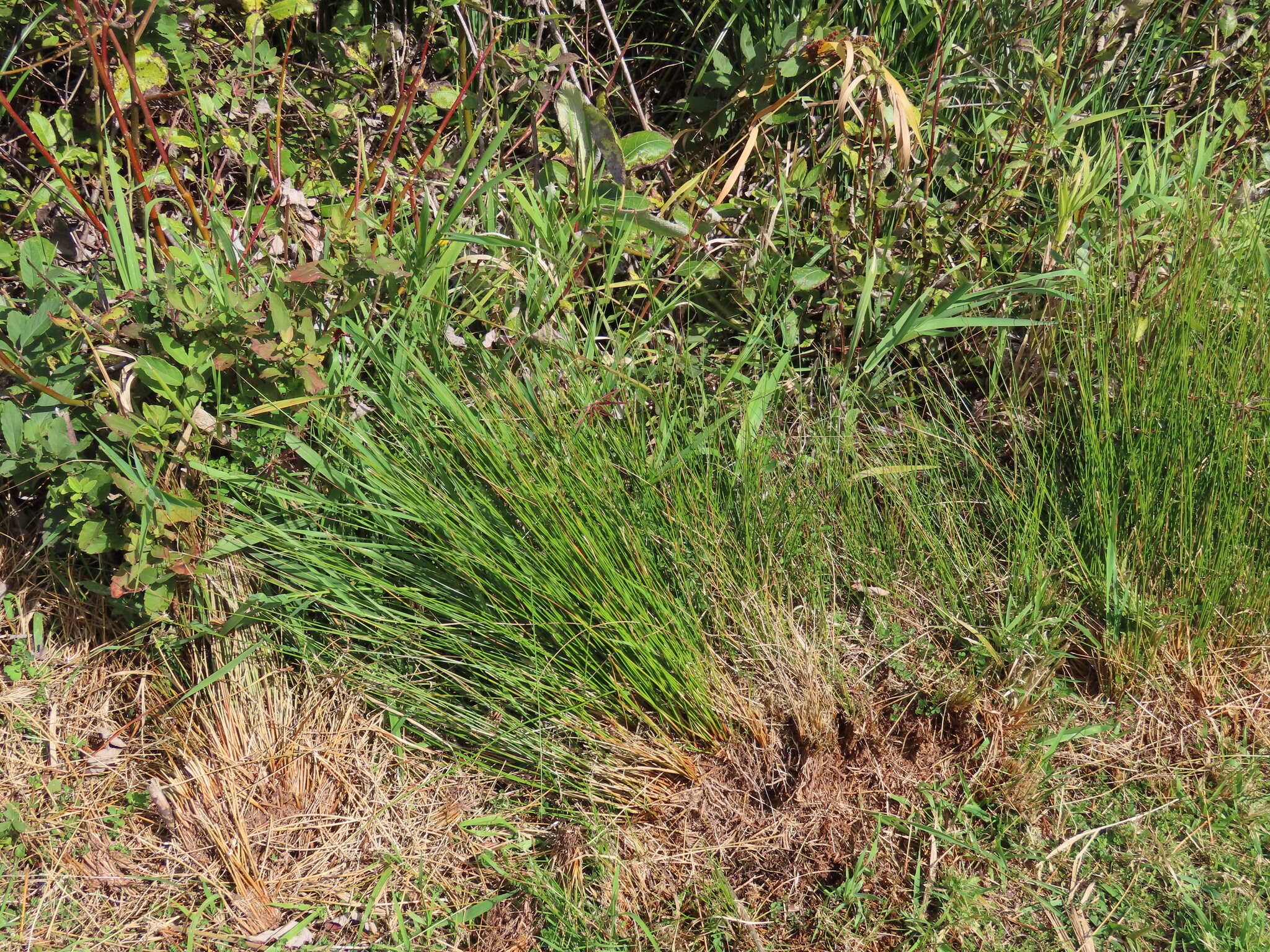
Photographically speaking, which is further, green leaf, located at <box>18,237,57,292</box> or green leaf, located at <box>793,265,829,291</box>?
green leaf, located at <box>793,265,829,291</box>

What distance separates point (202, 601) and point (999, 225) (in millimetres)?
2103

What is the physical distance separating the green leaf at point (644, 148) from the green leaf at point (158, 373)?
117 centimetres

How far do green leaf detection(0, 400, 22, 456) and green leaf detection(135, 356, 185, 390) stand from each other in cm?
23

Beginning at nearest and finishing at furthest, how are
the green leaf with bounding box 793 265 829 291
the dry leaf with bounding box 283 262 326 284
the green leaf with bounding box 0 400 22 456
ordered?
the green leaf with bounding box 0 400 22 456
the dry leaf with bounding box 283 262 326 284
the green leaf with bounding box 793 265 829 291

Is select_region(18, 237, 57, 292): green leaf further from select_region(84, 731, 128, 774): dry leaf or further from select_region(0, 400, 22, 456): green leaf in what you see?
select_region(84, 731, 128, 774): dry leaf

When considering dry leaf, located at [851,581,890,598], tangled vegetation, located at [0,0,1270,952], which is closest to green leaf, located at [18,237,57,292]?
tangled vegetation, located at [0,0,1270,952]

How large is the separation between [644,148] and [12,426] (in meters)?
1.52

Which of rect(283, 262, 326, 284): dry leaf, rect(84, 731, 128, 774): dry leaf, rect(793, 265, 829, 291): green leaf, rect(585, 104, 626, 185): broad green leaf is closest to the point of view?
rect(283, 262, 326, 284): dry leaf

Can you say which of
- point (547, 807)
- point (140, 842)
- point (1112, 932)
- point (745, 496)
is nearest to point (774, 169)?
point (745, 496)

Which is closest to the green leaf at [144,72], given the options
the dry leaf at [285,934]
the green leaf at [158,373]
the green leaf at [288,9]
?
the green leaf at [288,9]

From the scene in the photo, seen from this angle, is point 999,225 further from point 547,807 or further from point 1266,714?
point 547,807

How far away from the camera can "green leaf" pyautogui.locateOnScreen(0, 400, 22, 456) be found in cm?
190

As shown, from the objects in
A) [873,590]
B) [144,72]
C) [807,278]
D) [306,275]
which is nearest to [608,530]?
[873,590]

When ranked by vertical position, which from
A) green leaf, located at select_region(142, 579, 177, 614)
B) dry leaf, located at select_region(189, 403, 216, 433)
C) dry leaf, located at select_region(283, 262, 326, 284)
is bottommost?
green leaf, located at select_region(142, 579, 177, 614)
